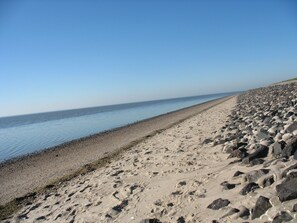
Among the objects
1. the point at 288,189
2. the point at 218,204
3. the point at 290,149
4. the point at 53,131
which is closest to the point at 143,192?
the point at 218,204

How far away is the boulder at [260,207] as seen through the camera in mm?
4587

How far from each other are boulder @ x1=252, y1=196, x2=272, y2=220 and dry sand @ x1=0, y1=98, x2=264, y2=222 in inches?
9.0

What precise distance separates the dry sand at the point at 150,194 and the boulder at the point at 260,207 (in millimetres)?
229

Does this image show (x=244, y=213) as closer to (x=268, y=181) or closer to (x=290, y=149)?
(x=268, y=181)

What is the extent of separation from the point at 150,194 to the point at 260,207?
283cm

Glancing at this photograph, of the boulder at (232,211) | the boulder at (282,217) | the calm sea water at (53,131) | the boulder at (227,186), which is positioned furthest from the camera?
the calm sea water at (53,131)

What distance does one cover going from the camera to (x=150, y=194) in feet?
23.0

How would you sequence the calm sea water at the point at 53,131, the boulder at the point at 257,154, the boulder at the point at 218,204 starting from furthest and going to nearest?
the calm sea water at the point at 53,131 < the boulder at the point at 257,154 < the boulder at the point at 218,204

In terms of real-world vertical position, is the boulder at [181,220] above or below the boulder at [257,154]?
below

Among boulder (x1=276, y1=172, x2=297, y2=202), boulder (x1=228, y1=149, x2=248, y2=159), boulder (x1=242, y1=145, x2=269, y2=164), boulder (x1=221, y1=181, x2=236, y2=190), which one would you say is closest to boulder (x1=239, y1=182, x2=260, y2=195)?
boulder (x1=221, y1=181, x2=236, y2=190)

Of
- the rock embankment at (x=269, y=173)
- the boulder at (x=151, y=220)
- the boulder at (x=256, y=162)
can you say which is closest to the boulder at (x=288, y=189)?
the rock embankment at (x=269, y=173)

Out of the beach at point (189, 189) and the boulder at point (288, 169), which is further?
the boulder at point (288, 169)

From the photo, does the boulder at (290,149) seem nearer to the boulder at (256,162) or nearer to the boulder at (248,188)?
the boulder at (256,162)

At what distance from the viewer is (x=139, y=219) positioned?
5.83 meters
